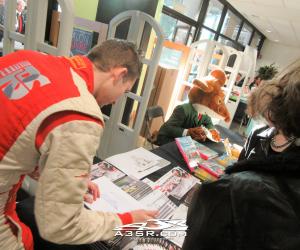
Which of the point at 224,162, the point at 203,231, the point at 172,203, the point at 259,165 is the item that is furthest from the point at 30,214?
the point at 224,162

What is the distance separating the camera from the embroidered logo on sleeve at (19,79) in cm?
66

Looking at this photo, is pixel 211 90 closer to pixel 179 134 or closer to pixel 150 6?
pixel 179 134

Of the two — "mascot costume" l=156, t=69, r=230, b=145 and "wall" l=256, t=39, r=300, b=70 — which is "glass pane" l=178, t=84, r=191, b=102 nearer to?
"mascot costume" l=156, t=69, r=230, b=145

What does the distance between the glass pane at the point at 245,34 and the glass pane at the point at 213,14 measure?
200cm

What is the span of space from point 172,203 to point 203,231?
1.99 ft

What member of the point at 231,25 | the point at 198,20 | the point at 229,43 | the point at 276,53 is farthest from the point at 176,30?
the point at 276,53

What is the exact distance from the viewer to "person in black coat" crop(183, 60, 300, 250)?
50 centimetres

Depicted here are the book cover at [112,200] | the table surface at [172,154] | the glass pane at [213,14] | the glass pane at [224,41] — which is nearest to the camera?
the book cover at [112,200]

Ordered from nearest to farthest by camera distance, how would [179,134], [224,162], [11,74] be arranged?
1. [11,74]
2. [224,162]
3. [179,134]

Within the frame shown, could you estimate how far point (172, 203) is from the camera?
3.87 ft

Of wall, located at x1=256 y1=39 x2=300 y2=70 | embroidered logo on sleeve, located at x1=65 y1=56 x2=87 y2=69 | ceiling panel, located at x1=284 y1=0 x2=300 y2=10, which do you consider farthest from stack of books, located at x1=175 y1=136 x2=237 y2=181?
wall, located at x1=256 y1=39 x2=300 y2=70

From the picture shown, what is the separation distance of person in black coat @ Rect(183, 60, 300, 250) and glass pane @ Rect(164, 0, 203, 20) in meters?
3.34

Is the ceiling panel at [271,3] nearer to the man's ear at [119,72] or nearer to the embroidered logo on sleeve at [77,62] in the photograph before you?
the man's ear at [119,72]

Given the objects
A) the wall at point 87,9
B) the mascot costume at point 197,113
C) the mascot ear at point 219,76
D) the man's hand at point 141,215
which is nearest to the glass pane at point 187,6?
the wall at point 87,9
